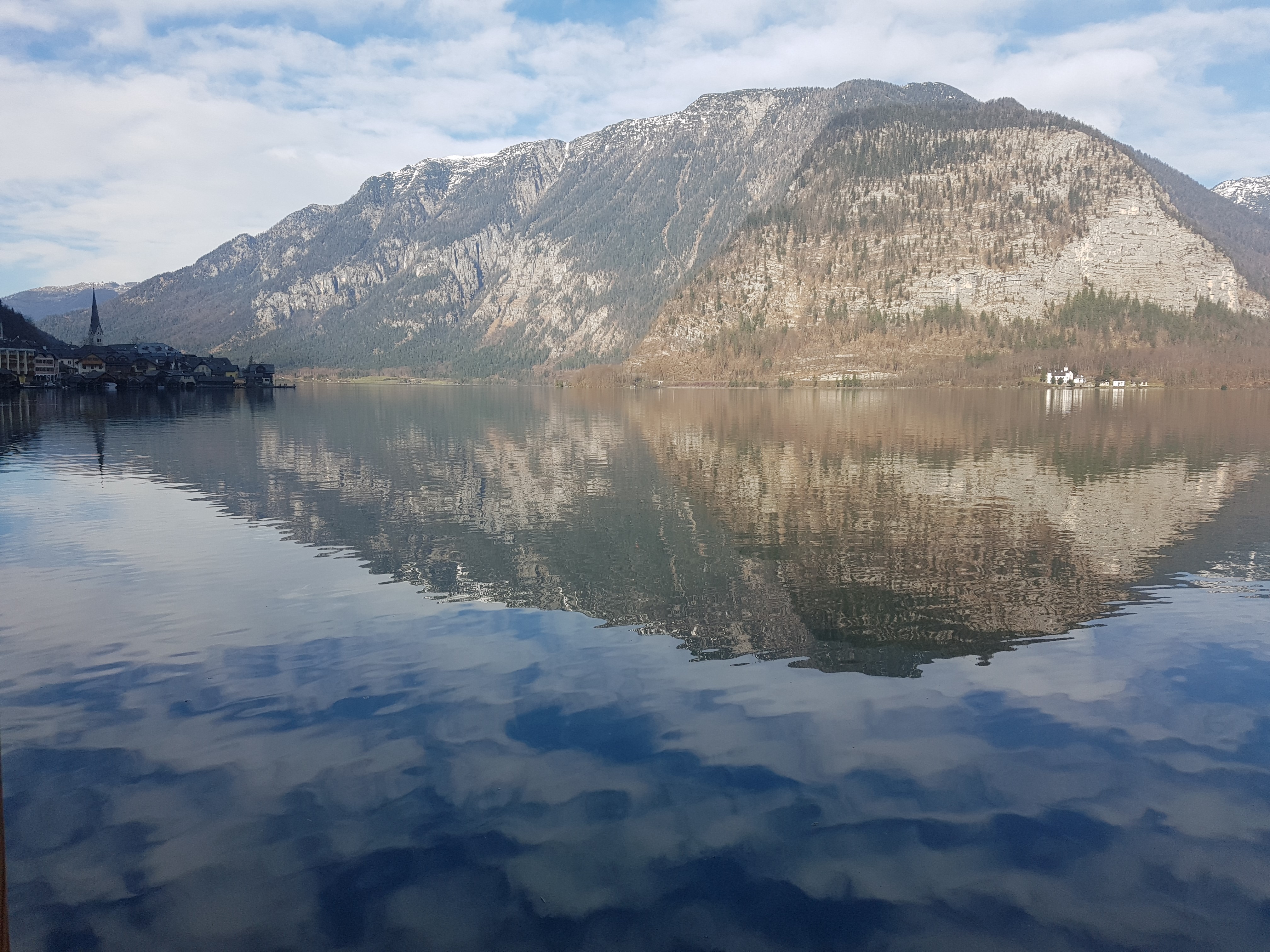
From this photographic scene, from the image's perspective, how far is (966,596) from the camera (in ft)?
69.9

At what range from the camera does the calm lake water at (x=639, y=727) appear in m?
9.18

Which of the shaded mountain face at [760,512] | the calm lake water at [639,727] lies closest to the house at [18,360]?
the shaded mountain face at [760,512]

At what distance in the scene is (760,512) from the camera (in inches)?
1319

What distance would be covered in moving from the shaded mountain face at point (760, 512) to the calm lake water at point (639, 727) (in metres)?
0.24

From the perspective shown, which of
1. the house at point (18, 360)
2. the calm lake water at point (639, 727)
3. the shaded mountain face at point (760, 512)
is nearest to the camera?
the calm lake water at point (639, 727)

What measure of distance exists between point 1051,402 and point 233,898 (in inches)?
5998

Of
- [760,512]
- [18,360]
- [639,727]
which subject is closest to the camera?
[639,727]

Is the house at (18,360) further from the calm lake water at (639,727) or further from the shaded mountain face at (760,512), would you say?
the calm lake water at (639,727)

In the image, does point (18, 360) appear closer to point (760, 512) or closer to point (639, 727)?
point (760, 512)

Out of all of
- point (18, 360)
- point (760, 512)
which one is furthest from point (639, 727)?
point (18, 360)

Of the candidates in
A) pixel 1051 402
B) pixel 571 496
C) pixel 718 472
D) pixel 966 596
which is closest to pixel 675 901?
pixel 966 596

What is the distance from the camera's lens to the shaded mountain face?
20.2 m

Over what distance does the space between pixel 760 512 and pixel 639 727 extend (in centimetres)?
2071

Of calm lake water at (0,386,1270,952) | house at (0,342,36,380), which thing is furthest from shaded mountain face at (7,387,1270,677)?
house at (0,342,36,380)
